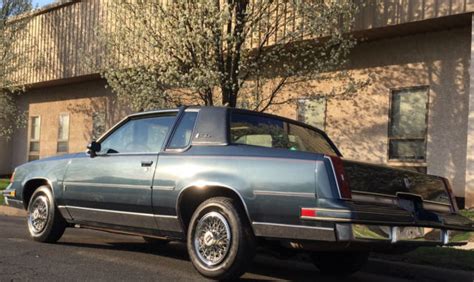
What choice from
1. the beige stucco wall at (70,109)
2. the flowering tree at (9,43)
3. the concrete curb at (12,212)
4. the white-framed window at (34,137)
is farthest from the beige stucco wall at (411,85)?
the white-framed window at (34,137)

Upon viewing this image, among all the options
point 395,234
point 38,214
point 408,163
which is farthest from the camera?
point 408,163

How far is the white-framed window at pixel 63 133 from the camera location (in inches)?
859

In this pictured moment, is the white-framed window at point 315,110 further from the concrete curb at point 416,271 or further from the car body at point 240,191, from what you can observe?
the concrete curb at point 416,271

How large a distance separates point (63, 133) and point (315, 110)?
12.2m

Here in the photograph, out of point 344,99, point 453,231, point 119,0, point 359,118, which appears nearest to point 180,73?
point 119,0

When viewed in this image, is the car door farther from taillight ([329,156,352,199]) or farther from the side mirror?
taillight ([329,156,352,199])

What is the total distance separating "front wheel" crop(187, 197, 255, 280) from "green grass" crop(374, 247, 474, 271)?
253cm

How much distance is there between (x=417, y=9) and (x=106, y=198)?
762cm

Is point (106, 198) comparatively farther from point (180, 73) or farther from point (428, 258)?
point (180, 73)

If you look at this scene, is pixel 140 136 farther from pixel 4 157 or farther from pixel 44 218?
pixel 4 157

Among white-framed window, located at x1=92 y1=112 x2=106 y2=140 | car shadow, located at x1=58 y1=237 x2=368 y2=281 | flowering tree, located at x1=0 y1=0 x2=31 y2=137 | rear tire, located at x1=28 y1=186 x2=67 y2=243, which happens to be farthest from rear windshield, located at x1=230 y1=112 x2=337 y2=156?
flowering tree, located at x1=0 y1=0 x2=31 y2=137

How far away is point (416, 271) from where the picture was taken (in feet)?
20.5

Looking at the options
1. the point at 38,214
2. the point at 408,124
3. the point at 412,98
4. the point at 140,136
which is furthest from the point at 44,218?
the point at 412,98

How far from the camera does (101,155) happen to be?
676cm
